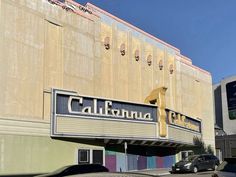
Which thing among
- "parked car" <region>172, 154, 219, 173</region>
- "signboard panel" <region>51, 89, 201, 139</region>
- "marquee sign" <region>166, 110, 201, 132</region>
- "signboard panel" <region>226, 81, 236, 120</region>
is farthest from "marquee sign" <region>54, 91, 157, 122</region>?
"signboard panel" <region>226, 81, 236, 120</region>

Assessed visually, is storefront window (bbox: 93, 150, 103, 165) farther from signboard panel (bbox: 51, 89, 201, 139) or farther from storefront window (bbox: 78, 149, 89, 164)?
signboard panel (bbox: 51, 89, 201, 139)

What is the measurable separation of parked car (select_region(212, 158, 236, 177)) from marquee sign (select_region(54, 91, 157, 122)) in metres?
18.0

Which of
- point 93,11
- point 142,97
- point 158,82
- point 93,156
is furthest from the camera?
point 158,82

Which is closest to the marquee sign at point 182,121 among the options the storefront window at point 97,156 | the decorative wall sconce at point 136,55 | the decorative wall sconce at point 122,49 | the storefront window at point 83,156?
the decorative wall sconce at point 136,55

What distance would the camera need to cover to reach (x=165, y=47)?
43031mm

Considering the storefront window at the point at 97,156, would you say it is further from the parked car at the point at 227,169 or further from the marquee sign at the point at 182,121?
the parked car at the point at 227,169

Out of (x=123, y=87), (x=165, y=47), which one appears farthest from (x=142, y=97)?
(x=165, y=47)

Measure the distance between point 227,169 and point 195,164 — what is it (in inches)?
962

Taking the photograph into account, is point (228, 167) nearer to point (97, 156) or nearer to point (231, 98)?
point (97, 156)

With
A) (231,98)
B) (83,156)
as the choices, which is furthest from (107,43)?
(231,98)

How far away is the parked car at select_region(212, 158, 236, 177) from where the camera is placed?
449 inches

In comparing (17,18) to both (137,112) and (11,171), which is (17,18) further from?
(137,112)

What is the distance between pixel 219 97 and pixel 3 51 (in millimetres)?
73032

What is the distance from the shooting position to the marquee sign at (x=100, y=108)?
29175 mm
